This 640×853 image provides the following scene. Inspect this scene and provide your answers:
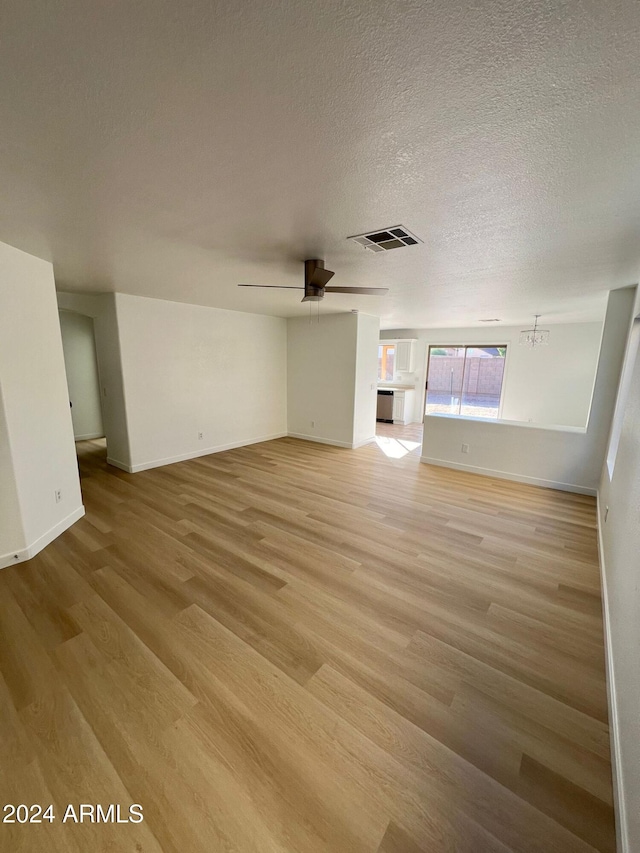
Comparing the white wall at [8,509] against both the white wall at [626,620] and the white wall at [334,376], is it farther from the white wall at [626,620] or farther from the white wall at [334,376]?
the white wall at [334,376]

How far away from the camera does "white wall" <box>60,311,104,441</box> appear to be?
6.28 m

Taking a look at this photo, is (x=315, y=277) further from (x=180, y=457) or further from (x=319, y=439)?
(x=319, y=439)

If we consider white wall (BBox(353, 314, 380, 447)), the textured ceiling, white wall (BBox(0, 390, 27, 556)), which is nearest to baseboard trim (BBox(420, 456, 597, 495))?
white wall (BBox(353, 314, 380, 447))

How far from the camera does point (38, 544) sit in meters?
2.74

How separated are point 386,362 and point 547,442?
18.1ft

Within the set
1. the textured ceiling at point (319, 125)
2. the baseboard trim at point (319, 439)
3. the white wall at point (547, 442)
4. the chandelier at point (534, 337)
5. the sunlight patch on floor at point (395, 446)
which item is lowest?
the sunlight patch on floor at point (395, 446)

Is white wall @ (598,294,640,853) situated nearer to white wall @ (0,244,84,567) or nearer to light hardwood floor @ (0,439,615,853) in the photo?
light hardwood floor @ (0,439,615,853)

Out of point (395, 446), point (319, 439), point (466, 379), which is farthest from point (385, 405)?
point (319, 439)

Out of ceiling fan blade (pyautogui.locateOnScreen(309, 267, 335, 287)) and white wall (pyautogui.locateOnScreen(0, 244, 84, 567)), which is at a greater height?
ceiling fan blade (pyautogui.locateOnScreen(309, 267, 335, 287))

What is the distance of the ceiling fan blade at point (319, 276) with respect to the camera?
2756mm

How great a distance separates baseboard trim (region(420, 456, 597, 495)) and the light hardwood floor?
3.92 feet

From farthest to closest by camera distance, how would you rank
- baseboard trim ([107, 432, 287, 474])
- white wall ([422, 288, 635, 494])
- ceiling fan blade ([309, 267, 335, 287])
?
baseboard trim ([107, 432, 287, 474]) < white wall ([422, 288, 635, 494]) < ceiling fan blade ([309, 267, 335, 287])

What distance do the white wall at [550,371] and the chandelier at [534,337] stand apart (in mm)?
85

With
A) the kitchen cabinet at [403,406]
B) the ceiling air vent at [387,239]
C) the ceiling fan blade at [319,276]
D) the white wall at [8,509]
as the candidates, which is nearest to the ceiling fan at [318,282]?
the ceiling fan blade at [319,276]
